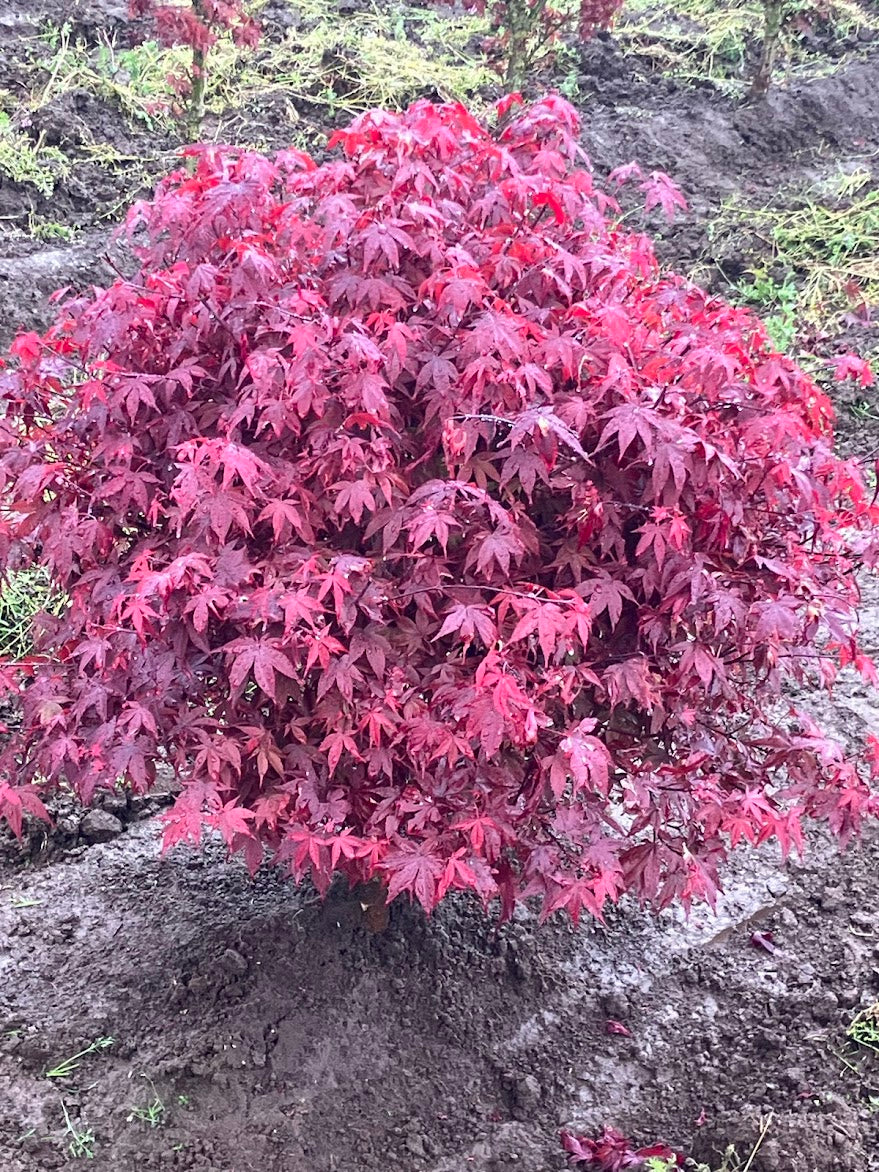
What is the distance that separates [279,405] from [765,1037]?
2.00 m

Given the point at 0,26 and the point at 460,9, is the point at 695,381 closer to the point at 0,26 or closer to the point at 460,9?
the point at 0,26

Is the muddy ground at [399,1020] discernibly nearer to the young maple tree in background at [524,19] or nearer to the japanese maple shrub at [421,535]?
the japanese maple shrub at [421,535]

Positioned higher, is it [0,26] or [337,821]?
[0,26]

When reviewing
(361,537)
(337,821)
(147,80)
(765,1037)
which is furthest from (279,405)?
(147,80)

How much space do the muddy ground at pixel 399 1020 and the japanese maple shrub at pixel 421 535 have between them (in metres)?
0.59

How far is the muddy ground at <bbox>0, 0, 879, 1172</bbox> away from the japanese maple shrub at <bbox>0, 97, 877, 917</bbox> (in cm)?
59

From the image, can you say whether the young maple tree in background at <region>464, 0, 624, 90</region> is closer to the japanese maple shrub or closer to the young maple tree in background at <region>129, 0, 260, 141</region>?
the young maple tree in background at <region>129, 0, 260, 141</region>

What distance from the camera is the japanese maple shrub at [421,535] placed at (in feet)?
6.26

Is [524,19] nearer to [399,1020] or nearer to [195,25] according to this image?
[195,25]

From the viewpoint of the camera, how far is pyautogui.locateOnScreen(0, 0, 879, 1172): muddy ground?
2348 millimetres

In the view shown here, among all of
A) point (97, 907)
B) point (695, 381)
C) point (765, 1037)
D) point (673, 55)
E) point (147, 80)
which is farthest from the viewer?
point (673, 55)

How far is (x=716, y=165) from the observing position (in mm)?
6562

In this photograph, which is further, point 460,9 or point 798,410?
point 460,9

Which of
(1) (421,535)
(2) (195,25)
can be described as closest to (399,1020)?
(1) (421,535)
